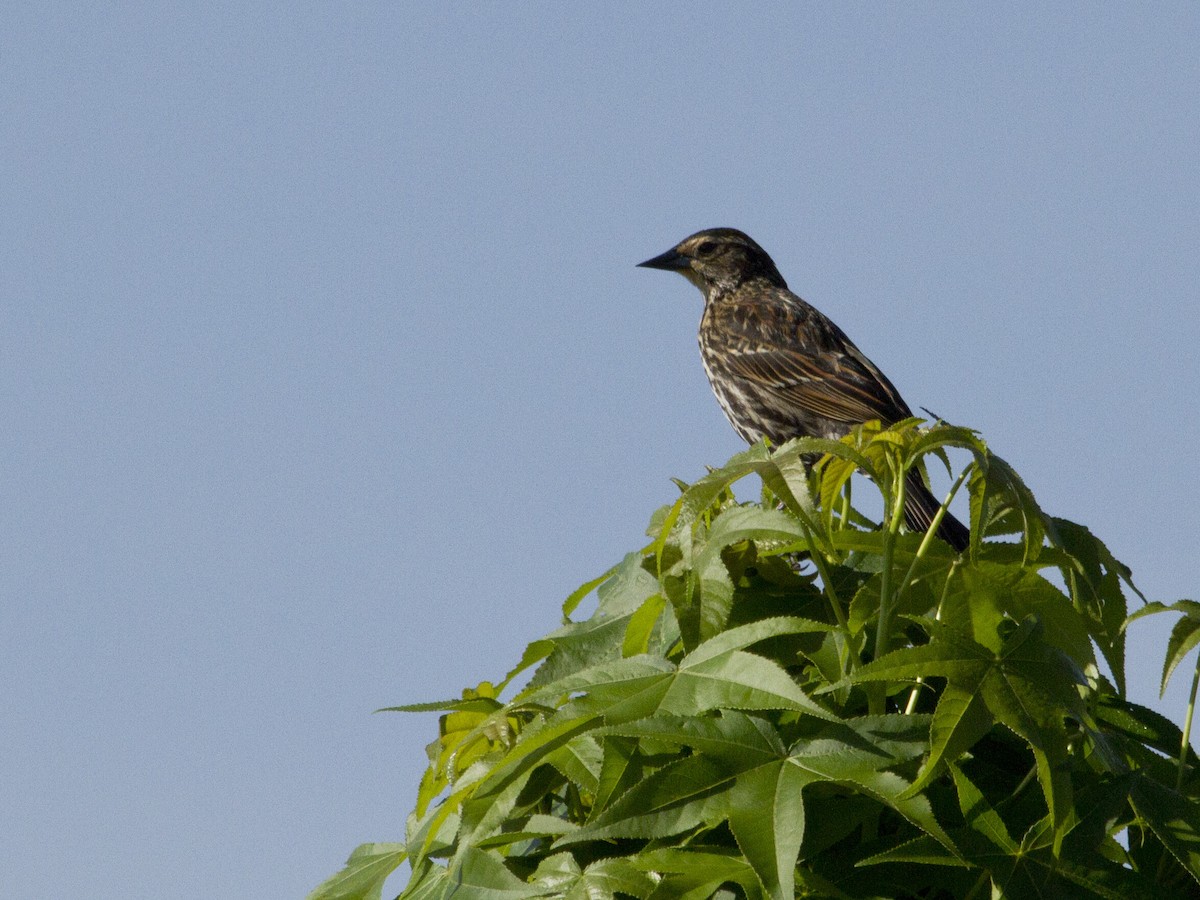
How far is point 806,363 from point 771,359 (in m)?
0.23

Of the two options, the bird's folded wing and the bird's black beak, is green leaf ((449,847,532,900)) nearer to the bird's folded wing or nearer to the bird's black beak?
the bird's folded wing

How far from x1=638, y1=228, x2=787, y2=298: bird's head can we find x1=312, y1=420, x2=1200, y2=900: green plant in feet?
26.6

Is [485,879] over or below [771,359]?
below

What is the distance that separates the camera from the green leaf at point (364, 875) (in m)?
2.51

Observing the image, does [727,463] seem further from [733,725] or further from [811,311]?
[811,311]

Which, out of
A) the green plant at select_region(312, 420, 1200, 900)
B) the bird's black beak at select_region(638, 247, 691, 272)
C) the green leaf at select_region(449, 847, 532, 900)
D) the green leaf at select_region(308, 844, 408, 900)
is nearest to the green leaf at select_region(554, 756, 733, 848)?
the green plant at select_region(312, 420, 1200, 900)

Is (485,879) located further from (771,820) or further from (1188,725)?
(1188,725)

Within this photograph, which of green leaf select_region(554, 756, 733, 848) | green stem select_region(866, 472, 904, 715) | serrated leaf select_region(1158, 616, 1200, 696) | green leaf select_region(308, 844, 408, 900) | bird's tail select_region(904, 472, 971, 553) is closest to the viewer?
green leaf select_region(554, 756, 733, 848)

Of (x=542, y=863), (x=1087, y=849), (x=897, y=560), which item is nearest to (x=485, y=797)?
(x=542, y=863)

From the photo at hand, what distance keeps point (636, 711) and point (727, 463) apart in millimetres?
463

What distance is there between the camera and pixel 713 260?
34.6ft

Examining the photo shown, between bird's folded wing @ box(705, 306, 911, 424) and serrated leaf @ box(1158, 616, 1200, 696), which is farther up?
bird's folded wing @ box(705, 306, 911, 424)

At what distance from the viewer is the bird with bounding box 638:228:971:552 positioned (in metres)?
8.67

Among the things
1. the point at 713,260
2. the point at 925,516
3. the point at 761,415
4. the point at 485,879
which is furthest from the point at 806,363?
the point at 485,879
